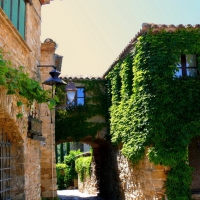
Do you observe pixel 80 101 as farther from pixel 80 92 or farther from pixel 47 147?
pixel 47 147

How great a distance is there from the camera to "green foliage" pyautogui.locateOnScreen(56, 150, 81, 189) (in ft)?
85.7

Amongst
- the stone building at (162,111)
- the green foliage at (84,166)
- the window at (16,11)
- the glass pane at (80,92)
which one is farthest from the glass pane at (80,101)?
the window at (16,11)

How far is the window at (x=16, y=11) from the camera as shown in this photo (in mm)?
5441

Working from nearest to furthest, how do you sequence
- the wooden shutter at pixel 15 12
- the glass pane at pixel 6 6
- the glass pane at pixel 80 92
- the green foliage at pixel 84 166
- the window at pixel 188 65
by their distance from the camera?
the glass pane at pixel 6 6, the wooden shutter at pixel 15 12, the window at pixel 188 65, the glass pane at pixel 80 92, the green foliage at pixel 84 166

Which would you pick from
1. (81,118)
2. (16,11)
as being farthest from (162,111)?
(16,11)

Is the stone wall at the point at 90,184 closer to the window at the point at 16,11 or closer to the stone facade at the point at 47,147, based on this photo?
the stone facade at the point at 47,147

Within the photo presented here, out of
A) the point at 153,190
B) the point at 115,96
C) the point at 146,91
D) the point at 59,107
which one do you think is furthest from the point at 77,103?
the point at 153,190

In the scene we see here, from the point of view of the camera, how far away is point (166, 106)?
10.2 meters

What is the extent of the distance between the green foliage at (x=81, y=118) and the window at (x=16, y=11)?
8247 millimetres

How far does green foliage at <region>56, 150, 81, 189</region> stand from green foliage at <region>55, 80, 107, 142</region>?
38.3 feet

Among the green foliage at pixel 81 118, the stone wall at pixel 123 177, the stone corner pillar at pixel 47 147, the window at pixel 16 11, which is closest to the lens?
the window at pixel 16 11

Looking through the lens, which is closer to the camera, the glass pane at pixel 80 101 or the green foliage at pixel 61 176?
the glass pane at pixel 80 101

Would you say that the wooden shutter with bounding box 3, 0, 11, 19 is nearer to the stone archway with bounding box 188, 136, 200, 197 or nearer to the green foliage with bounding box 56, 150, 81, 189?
the stone archway with bounding box 188, 136, 200, 197

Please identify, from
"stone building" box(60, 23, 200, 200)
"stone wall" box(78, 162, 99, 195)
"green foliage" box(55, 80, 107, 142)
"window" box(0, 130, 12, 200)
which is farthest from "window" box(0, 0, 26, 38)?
"stone wall" box(78, 162, 99, 195)
